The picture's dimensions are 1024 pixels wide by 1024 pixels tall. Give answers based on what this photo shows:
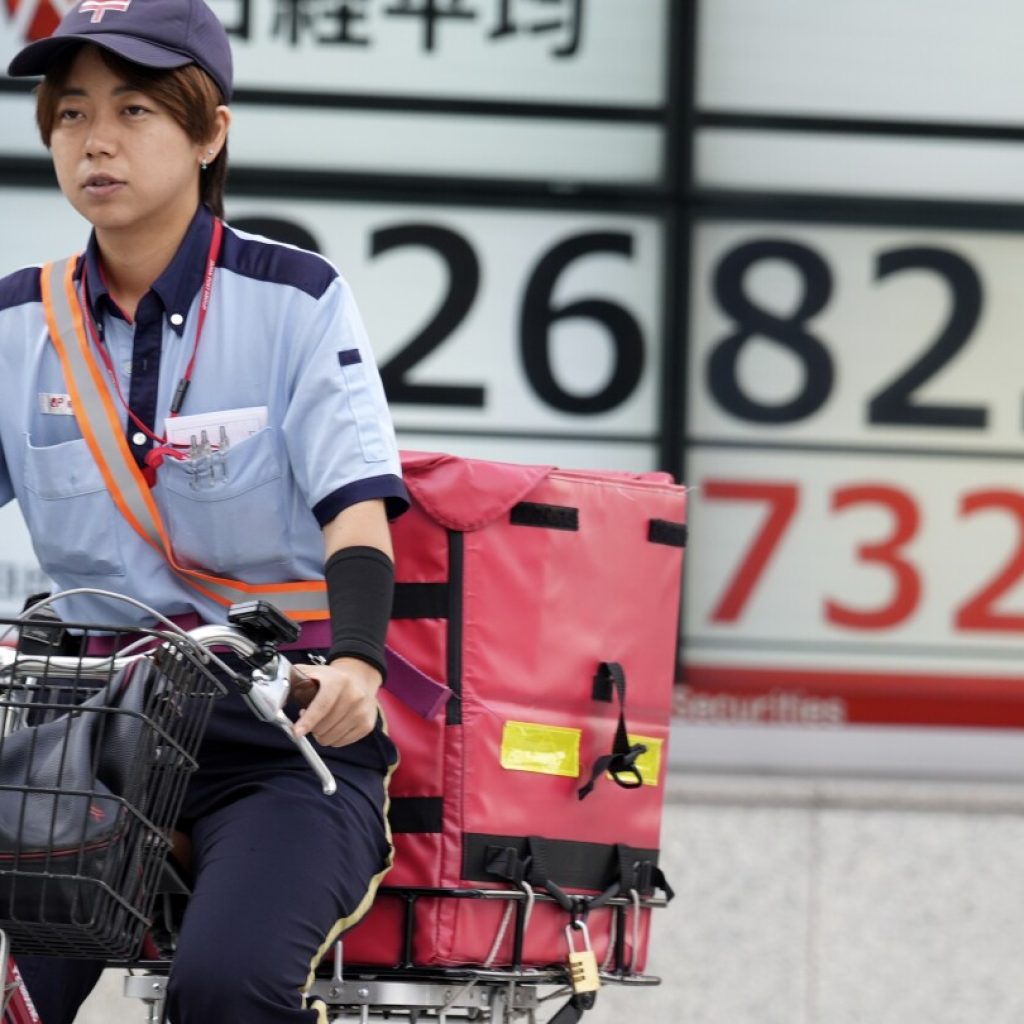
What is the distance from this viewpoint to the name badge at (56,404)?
2992 mm

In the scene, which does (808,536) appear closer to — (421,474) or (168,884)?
(421,474)

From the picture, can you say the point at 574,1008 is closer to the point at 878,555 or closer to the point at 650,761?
the point at 650,761

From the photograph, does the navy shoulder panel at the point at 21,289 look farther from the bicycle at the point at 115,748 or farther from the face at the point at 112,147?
the bicycle at the point at 115,748

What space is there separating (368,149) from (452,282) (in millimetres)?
446

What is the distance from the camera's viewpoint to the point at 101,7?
2.88 meters

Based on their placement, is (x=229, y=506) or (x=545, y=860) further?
(x=545, y=860)

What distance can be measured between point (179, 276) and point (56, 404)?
247mm

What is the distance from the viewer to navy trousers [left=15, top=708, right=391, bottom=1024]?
2.66 metres

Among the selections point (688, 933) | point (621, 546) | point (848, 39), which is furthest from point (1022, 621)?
point (621, 546)

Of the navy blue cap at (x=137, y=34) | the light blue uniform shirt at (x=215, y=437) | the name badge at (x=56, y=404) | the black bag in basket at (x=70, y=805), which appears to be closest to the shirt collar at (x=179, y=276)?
the light blue uniform shirt at (x=215, y=437)

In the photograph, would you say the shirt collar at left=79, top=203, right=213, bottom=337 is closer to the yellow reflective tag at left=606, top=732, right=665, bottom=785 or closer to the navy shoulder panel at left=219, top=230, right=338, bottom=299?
the navy shoulder panel at left=219, top=230, right=338, bottom=299

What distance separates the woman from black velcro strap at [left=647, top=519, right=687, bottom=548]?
48cm

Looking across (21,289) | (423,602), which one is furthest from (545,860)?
(21,289)

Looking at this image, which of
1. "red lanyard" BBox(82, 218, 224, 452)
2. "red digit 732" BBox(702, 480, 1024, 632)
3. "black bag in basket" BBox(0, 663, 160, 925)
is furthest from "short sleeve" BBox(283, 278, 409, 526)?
"red digit 732" BBox(702, 480, 1024, 632)
